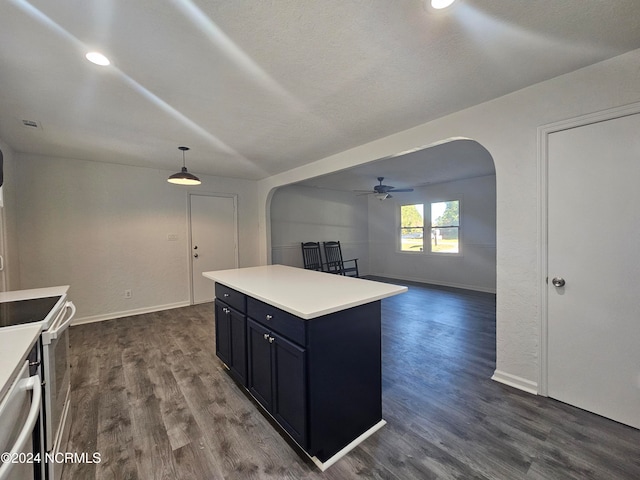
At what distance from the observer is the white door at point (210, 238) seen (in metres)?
4.92

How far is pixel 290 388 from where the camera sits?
1.58 meters

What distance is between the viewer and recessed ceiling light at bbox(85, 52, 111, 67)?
167 cm

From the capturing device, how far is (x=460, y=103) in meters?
2.34

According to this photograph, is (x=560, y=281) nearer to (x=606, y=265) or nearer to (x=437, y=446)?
(x=606, y=265)

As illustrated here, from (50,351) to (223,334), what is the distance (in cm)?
125

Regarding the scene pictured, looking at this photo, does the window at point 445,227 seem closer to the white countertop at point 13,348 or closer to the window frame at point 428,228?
the window frame at point 428,228

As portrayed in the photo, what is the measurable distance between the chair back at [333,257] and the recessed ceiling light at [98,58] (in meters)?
5.59

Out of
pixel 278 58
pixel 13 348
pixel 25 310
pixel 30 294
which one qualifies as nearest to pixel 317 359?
pixel 13 348

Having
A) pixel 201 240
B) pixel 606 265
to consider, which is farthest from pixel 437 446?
pixel 201 240

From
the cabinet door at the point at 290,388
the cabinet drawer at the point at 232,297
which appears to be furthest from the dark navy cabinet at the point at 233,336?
the cabinet door at the point at 290,388

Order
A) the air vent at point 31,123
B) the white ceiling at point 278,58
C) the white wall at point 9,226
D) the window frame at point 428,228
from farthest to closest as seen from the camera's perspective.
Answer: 1. the window frame at point 428,228
2. the white wall at point 9,226
3. the air vent at point 31,123
4. the white ceiling at point 278,58

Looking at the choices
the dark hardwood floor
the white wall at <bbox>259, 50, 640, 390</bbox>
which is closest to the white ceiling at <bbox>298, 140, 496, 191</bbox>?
the white wall at <bbox>259, 50, 640, 390</bbox>

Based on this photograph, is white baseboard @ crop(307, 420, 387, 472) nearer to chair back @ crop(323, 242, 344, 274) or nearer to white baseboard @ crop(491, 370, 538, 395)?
white baseboard @ crop(491, 370, 538, 395)

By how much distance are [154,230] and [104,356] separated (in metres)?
2.19
